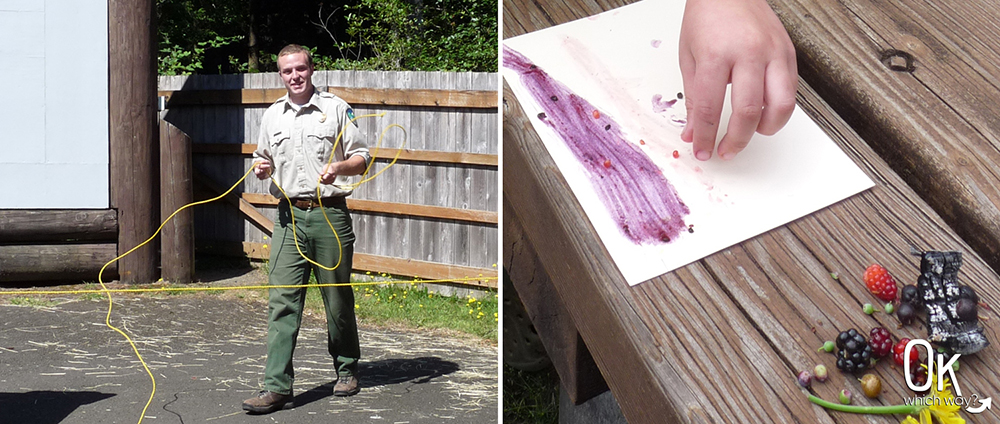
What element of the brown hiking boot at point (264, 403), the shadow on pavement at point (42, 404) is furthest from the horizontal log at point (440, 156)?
the shadow on pavement at point (42, 404)

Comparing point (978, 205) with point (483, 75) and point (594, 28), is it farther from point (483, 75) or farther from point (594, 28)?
point (483, 75)

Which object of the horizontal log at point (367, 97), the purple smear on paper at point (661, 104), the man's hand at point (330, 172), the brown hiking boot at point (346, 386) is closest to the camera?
the purple smear on paper at point (661, 104)

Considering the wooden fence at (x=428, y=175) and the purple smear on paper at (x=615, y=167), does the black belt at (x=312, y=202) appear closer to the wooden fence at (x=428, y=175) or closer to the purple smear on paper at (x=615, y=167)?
the wooden fence at (x=428, y=175)

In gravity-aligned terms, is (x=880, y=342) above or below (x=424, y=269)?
above

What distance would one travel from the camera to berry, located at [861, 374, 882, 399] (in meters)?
0.46

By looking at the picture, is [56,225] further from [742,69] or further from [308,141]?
[742,69]

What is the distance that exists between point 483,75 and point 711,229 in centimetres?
239

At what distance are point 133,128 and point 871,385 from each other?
3.37 m

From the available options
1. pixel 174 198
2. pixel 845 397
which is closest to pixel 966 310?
pixel 845 397

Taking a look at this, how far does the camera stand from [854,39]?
0.72 metres

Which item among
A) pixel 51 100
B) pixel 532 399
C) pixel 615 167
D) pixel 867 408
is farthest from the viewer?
pixel 51 100

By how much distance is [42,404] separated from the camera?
1932 mm

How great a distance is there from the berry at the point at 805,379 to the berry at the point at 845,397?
0.06 ft

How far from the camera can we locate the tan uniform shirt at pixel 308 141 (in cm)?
183
